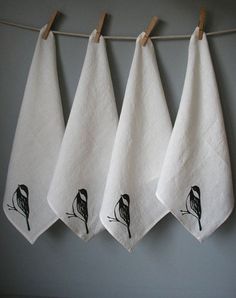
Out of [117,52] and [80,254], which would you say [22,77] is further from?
[80,254]

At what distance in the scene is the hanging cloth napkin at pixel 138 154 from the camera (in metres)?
0.71

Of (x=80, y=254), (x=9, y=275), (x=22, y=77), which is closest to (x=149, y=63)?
(x=22, y=77)

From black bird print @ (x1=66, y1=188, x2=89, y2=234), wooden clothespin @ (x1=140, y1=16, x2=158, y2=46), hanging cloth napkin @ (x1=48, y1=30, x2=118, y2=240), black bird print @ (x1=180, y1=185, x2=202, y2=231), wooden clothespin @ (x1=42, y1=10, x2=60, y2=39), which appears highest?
wooden clothespin @ (x1=42, y1=10, x2=60, y2=39)

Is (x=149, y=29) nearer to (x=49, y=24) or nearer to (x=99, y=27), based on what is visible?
(x=99, y=27)

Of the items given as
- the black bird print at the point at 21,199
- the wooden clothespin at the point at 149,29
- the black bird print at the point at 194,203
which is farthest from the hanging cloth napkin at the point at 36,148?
the black bird print at the point at 194,203

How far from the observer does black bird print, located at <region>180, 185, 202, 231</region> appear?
2.29ft

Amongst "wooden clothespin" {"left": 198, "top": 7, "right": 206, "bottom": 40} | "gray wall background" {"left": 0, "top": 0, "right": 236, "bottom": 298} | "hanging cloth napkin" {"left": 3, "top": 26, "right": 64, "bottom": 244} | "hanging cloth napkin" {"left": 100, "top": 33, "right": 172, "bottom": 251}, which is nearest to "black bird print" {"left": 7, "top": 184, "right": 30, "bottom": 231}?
"hanging cloth napkin" {"left": 3, "top": 26, "right": 64, "bottom": 244}

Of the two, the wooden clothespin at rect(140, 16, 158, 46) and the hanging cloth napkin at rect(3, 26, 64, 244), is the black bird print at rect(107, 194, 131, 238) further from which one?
the wooden clothespin at rect(140, 16, 158, 46)

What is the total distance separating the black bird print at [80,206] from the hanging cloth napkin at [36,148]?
0.25 ft

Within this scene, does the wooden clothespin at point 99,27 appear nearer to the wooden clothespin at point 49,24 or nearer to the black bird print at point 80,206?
the wooden clothespin at point 49,24

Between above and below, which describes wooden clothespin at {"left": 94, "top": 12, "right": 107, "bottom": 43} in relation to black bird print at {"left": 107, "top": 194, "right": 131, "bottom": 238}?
above

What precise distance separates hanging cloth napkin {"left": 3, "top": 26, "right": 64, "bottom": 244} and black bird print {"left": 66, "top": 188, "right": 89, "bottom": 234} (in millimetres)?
75

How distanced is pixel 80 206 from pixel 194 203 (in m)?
0.30

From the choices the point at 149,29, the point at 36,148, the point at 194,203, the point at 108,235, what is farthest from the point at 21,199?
the point at 149,29
